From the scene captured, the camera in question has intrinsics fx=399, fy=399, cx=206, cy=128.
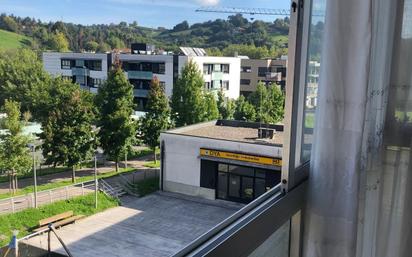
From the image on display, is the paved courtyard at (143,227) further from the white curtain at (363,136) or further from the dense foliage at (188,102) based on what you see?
the white curtain at (363,136)

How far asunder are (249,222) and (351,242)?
249 mm

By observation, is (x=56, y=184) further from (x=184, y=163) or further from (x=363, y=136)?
(x=363, y=136)

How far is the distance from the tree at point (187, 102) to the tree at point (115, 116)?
4.96ft

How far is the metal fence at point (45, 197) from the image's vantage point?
5.64m

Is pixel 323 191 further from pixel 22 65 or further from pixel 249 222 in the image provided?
pixel 22 65

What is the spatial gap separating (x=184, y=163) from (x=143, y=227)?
65.4 inches

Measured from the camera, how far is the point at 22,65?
13.3 m

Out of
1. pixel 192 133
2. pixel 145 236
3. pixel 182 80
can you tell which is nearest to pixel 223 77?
pixel 182 80

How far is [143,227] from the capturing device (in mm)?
5305

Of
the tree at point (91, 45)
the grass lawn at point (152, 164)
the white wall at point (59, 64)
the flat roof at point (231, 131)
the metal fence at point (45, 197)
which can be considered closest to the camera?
the tree at point (91, 45)

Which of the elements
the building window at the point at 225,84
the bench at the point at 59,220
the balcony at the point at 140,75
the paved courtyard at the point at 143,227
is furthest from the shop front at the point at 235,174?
the building window at the point at 225,84

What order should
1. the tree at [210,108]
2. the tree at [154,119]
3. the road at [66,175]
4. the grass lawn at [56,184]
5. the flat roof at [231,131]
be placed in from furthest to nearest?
the tree at [210,108]
the tree at [154,119]
the road at [66,175]
the grass lawn at [56,184]
the flat roof at [231,131]

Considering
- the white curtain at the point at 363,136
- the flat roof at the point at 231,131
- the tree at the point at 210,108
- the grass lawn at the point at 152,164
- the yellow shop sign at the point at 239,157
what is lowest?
the grass lawn at the point at 152,164

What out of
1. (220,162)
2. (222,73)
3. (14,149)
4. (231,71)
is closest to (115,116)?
(14,149)
